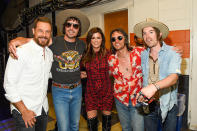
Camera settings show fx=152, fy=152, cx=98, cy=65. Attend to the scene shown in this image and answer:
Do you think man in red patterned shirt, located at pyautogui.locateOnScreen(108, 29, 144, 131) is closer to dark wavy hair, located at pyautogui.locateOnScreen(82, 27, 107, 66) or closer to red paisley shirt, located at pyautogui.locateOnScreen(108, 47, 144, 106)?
red paisley shirt, located at pyautogui.locateOnScreen(108, 47, 144, 106)

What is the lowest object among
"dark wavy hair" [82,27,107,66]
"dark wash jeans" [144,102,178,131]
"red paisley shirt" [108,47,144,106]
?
"dark wash jeans" [144,102,178,131]

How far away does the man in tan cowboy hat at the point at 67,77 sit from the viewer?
2346 mm

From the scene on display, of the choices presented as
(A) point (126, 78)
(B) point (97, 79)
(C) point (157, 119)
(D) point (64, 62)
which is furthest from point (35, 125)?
(C) point (157, 119)

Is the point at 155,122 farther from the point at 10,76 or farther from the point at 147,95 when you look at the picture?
the point at 10,76

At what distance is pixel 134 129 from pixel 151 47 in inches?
49.5

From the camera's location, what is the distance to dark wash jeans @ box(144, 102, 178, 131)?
195 cm

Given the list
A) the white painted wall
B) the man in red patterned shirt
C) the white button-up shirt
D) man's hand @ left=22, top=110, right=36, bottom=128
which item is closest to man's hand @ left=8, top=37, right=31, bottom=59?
the white button-up shirt

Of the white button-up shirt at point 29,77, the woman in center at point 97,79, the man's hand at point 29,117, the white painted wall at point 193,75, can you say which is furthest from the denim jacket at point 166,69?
the white painted wall at point 193,75

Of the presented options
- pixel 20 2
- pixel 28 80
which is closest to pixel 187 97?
pixel 28 80

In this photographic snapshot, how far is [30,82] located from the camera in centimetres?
182

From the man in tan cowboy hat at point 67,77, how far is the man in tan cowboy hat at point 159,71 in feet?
3.50

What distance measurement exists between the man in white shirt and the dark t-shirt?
0.92 feet

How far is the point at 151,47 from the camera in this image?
1991mm

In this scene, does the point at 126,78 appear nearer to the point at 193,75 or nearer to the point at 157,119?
the point at 157,119
